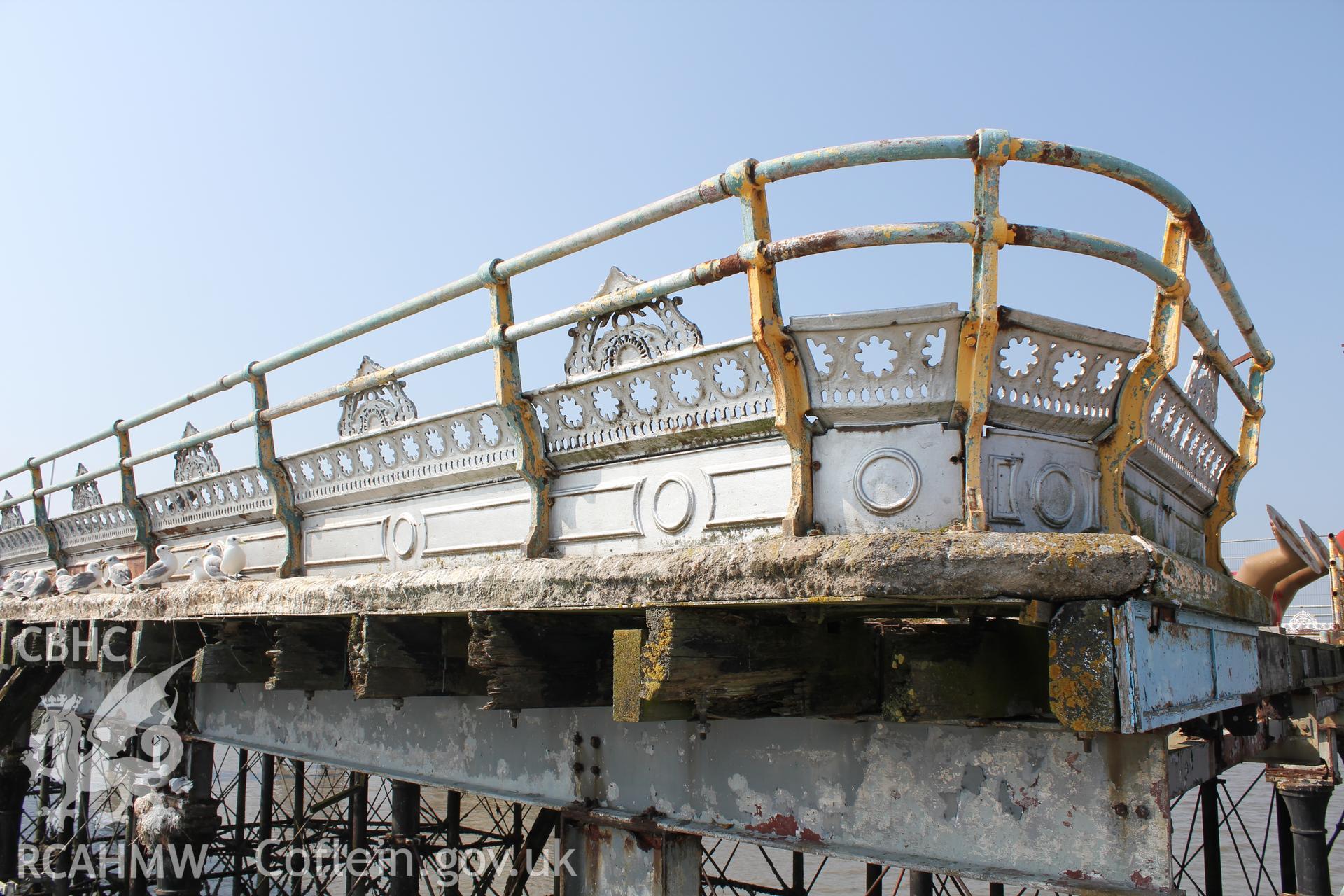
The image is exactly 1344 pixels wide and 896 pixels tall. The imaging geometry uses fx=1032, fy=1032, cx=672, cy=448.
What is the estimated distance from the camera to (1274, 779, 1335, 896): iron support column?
376 inches

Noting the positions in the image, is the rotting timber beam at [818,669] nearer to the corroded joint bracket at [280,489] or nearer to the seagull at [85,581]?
the corroded joint bracket at [280,489]

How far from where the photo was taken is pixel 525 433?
4.75 meters

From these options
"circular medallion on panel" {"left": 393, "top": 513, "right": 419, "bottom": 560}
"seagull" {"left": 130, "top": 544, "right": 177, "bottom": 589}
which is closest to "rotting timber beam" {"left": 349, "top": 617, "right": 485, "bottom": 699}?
"circular medallion on panel" {"left": 393, "top": 513, "right": 419, "bottom": 560}

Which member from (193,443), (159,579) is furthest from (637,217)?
(193,443)

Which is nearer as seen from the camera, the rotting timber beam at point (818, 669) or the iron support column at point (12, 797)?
the rotting timber beam at point (818, 669)

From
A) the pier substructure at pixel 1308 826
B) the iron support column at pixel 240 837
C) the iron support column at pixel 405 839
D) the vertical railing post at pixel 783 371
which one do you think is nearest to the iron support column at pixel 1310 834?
the pier substructure at pixel 1308 826

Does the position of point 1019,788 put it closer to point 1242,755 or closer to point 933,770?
point 933,770

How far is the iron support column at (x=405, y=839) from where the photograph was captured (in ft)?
20.7

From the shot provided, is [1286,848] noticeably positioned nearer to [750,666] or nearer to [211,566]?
[750,666]

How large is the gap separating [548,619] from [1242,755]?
507 cm

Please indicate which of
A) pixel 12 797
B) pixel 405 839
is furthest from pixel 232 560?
pixel 12 797

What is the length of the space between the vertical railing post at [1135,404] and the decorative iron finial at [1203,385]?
122 cm

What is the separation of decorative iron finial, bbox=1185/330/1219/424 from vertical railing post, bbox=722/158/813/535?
2.27 m

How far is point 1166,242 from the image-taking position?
403 centimetres
